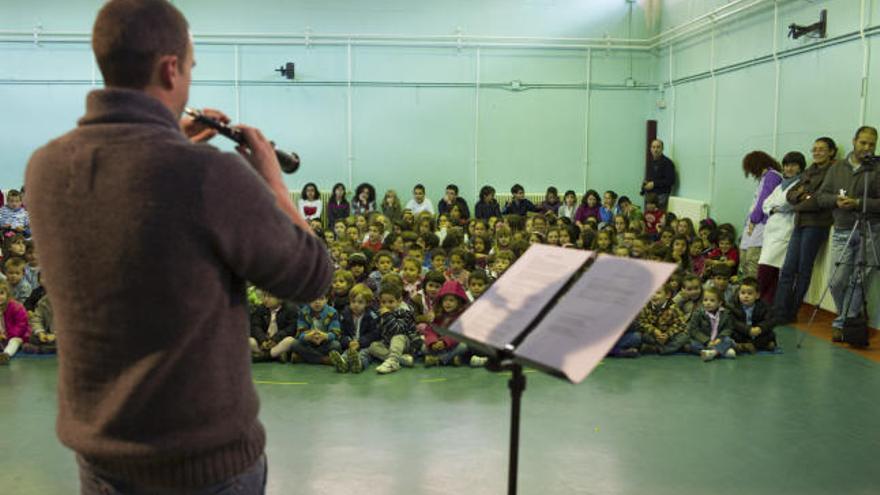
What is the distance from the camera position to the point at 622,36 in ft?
37.9

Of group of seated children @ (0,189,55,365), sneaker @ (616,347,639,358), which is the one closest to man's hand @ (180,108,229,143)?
group of seated children @ (0,189,55,365)

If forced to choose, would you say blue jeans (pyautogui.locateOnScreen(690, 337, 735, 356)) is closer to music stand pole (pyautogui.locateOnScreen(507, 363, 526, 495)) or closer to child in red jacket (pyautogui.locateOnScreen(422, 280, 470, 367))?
child in red jacket (pyautogui.locateOnScreen(422, 280, 470, 367))

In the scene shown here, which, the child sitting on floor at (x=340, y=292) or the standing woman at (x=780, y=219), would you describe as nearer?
the child sitting on floor at (x=340, y=292)

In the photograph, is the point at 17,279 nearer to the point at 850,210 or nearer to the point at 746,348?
the point at 746,348

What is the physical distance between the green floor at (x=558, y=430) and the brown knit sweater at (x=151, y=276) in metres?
2.02

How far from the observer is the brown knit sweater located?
1.13m

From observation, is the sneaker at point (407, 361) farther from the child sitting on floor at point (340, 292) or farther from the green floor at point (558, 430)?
the child sitting on floor at point (340, 292)


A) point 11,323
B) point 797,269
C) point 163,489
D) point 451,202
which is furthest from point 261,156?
point 451,202

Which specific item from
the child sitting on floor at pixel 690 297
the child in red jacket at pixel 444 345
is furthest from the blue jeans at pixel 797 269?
the child in red jacket at pixel 444 345

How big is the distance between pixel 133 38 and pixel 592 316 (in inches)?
41.7

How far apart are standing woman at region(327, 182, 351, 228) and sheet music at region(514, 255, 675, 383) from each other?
921 centimetres

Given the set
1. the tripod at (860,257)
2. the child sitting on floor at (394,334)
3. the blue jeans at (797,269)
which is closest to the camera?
the child sitting on floor at (394,334)

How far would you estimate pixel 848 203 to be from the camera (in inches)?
218

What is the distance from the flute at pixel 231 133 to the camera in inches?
54.2
